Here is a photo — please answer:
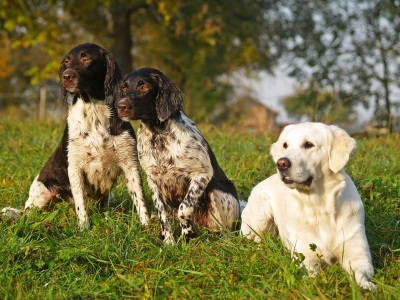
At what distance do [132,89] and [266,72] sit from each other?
22965mm

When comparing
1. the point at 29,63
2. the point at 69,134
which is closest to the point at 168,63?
the point at 29,63

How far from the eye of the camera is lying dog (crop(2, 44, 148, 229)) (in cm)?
523

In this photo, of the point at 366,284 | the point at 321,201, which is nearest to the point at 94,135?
the point at 321,201

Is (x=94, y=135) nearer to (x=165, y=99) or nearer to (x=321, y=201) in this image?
(x=165, y=99)

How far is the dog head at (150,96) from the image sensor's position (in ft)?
15.8

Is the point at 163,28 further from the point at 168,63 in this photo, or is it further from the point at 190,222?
the point at 190,222

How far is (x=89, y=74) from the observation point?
5223mm

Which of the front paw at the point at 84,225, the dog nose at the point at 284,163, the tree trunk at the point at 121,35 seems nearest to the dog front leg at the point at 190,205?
the front paw at the point at 84,225

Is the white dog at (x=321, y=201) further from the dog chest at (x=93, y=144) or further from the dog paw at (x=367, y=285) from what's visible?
the dog chest at (x=93, y=144)

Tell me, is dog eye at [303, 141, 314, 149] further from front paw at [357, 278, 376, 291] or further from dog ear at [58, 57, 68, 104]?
dog ear at [58, 57, 68, 104]

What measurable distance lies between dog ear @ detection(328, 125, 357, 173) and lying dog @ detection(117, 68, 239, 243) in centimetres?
131

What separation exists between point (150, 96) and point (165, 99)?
13 centimetres

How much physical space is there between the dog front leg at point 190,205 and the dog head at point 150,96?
2.02ft

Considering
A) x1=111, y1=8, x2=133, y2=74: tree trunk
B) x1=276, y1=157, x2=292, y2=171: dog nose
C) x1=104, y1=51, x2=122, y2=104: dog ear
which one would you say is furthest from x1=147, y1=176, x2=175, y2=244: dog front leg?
x1=111, y1=8, x2=133, y2=74: tree trunk
